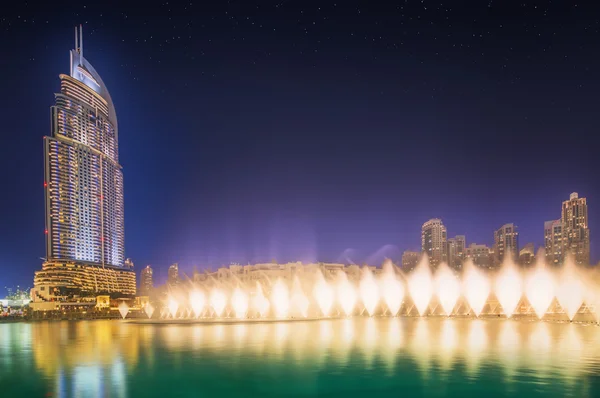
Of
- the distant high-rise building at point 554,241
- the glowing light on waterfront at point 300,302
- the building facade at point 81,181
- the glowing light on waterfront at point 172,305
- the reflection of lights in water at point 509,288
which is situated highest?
the building facade at point 81,181

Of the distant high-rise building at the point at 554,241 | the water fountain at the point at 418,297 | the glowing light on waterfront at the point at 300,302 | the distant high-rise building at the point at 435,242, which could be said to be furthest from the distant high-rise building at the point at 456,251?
the glowing light on waterfront at the point at 300,302

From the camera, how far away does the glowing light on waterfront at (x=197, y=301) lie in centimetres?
9725

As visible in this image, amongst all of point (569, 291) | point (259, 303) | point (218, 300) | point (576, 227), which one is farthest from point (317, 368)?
point (576, 227)

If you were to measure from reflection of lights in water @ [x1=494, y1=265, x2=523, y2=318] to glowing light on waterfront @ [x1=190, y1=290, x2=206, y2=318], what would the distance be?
174ft

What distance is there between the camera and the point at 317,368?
926 inches

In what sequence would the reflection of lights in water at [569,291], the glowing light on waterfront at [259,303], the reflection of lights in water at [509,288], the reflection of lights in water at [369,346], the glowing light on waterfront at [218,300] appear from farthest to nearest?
1. the glowing light on waterfront at [218,300]
2. the glowing light on waterfront at [259,303]
3. the reflection of lights in water at [509,288]
4. the reflection of lights in water at [569,291]
5. the reflection of lights in water at [369,346]

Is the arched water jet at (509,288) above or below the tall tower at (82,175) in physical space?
below

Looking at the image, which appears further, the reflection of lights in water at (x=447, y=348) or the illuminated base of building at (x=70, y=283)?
the illuminated base of building at (x=70, y=283)

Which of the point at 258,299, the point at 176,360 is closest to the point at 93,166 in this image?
the point at 258,299

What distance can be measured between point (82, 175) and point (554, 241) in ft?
472

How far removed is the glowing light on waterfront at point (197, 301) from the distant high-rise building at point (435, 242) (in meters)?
79.2

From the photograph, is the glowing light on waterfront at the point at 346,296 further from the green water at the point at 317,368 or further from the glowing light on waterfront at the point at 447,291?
the green water at the point at 317,368

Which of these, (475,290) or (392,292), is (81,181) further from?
(475,290)

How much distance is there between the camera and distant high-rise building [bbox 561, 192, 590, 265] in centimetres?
13361
